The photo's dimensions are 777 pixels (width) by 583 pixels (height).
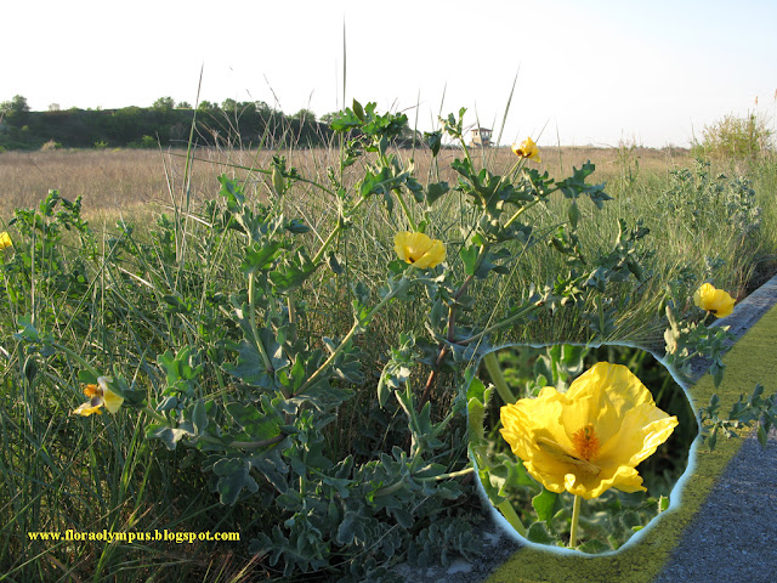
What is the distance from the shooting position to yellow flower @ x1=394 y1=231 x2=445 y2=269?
1.31 meters

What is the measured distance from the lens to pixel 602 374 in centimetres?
54

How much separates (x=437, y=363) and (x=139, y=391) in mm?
840

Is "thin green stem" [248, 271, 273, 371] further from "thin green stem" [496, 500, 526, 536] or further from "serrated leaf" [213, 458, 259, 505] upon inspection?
"thin green stem" [496, 500, 526, 536]

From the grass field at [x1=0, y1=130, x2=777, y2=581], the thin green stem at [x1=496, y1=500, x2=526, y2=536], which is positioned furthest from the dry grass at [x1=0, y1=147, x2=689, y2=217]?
the thin green stem at [x1=496, y1=500, x2=526, y2=536]

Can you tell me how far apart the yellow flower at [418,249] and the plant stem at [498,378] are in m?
0.64

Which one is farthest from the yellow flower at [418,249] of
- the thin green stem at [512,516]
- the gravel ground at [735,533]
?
the gravel ground at [735,533]

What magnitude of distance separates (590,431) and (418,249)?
2.76 feet

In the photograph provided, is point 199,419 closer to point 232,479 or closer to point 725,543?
point 232,479

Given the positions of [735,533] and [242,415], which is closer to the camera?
[242,415]

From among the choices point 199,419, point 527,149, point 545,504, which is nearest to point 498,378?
point 545,504

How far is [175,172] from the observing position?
136 inches

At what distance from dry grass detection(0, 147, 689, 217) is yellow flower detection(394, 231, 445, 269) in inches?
29.8

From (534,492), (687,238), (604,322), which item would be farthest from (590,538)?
(687,238)

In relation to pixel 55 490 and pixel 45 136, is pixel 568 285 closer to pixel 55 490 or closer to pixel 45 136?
pixel 55 490
